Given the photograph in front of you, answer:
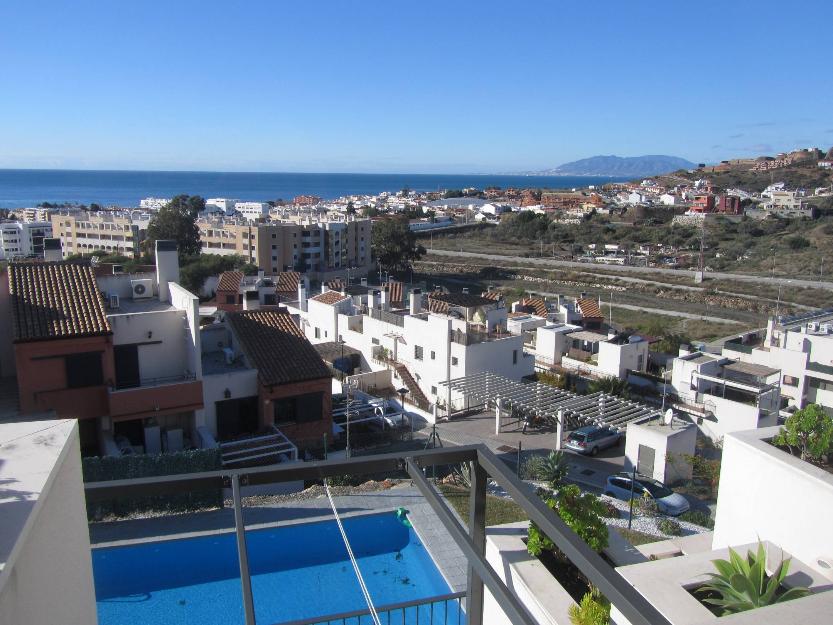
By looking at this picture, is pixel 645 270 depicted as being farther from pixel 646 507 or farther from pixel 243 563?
pixel 243 563

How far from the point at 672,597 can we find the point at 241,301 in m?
38.2

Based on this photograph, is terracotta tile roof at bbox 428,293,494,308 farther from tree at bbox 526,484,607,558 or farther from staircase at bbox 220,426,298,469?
tree at bbox 526,484,607,558

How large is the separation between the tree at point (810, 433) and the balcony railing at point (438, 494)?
451 cm

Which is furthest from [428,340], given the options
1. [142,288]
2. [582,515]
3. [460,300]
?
[582,515]

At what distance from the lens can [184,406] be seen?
1582 cm

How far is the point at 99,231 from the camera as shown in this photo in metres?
73.9

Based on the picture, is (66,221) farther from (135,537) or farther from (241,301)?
(135,537)

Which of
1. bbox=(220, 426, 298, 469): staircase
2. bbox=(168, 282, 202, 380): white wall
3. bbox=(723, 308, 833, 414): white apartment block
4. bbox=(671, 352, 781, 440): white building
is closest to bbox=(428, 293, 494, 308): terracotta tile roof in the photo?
bbox=(671, 352, 781, 440): white building

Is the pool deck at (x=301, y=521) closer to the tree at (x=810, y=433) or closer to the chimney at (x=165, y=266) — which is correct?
the tree at (x=810, y=433)

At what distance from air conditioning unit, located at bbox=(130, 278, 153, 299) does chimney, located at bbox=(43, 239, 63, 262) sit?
2.53 metres

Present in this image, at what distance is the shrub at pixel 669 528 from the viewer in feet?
44.1

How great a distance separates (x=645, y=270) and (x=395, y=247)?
25.3 metres

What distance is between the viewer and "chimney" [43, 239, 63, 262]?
19.4m

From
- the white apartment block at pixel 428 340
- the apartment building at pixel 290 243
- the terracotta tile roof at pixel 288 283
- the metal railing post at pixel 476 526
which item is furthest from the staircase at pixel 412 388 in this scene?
the apartment building at pixel 290 243
